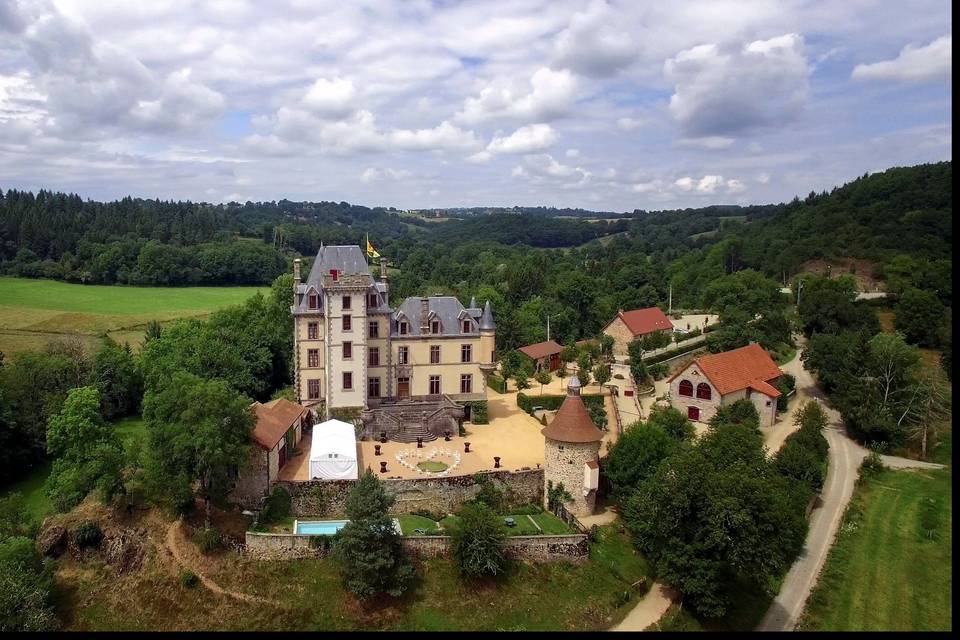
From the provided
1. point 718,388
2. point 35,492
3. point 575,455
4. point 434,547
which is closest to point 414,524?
point 434,547

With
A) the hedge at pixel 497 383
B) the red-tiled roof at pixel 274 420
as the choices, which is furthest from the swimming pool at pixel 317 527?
the hedge at pixel 497 383

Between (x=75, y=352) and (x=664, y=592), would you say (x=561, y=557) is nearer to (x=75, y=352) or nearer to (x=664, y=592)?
(x=664, y=592)

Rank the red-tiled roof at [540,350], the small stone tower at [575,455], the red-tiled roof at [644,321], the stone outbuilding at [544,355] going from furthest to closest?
the red-tiled roof at [644,321], the red-tiled roof at [540,350], the stone outbuilding at [544,355], the small stone tower at [575,455]

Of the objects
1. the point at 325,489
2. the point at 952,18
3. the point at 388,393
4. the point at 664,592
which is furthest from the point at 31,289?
the point at 952,18

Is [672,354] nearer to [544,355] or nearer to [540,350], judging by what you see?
[544,355]

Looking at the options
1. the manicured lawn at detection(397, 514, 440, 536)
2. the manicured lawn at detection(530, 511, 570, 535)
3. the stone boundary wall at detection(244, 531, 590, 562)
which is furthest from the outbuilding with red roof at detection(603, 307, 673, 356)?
the manicured lawn at detection(397, 514, 440, 536)

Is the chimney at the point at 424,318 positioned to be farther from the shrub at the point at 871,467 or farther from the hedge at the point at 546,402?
the shrub at the point at 871,467

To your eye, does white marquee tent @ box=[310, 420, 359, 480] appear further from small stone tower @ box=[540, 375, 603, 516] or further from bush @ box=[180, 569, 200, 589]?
small stone tower @ box=[540, 375, 603, 516]
